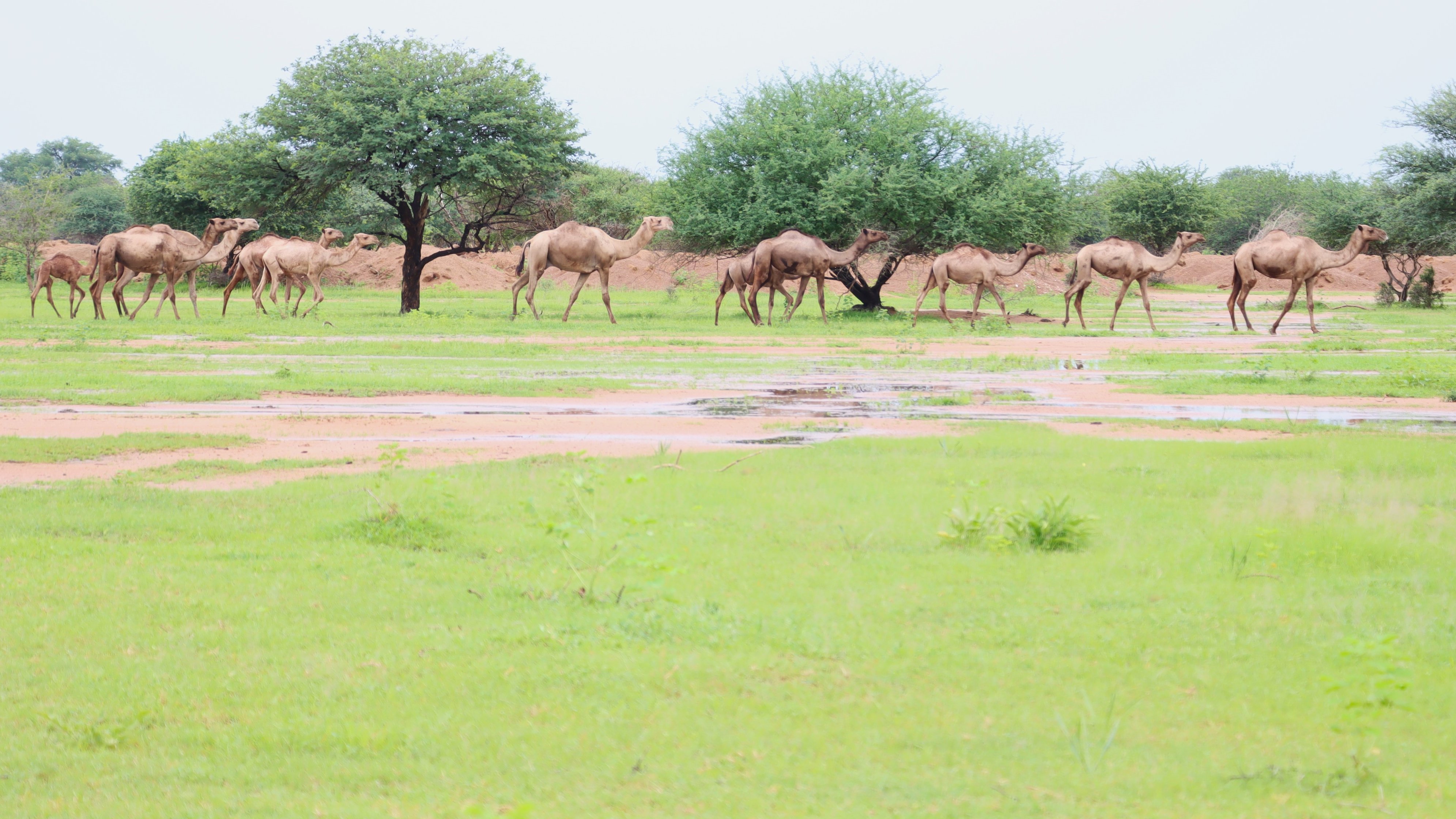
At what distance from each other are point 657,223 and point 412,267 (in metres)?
7.93

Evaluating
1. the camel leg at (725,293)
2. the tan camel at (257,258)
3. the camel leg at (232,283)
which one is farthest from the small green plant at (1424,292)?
the camel leg at (232,283)

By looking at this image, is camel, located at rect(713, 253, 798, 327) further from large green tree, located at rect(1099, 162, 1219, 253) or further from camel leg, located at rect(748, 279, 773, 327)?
large green tree, located at rect(1099, 162, 1219, 253)

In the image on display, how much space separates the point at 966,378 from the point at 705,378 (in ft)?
12.2

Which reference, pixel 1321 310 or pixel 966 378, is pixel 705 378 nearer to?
pixel 966 378

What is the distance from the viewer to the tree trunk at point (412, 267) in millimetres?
34625

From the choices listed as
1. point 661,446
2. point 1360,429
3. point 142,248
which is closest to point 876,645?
point 661,446

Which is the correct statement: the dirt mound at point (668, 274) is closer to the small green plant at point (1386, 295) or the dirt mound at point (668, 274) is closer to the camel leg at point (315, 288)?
the small green plant at point (1386, 295)

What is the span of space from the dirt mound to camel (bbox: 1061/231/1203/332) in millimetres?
20229

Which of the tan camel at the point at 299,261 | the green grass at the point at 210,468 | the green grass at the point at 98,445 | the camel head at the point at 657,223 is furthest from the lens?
the tan camel at the point at 299,261

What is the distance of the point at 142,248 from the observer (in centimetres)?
3244

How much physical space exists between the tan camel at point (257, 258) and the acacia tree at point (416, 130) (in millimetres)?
1399

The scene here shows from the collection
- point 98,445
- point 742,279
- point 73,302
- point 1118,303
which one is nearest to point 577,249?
point 742,279

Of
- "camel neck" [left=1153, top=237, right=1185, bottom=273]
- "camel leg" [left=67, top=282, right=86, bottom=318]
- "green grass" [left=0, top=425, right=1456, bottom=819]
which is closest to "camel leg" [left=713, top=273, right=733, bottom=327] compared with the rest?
"camel neck" [left=1153, top=237, right=1185, bottom=273]

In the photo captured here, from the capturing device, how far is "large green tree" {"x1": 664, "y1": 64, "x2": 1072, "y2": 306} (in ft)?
112
